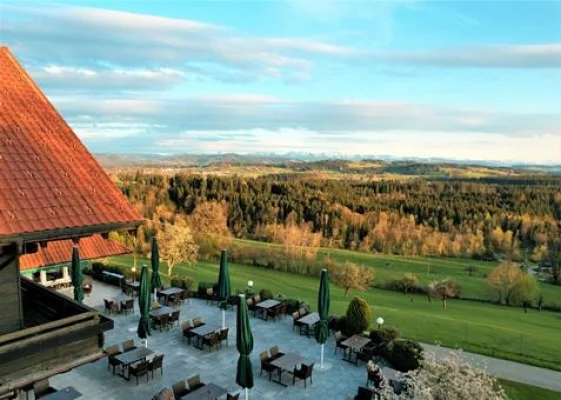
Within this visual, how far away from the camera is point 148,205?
7275cm

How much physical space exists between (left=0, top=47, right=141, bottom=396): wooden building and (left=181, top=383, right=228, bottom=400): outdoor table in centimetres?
626

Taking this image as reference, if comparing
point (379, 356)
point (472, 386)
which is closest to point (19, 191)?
point (472, 386)

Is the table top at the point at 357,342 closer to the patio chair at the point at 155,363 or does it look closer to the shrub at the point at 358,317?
the shrub at the point at 358,317

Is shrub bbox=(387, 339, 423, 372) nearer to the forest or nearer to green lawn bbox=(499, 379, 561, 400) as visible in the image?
green lawn bbox=(499, 379, 561, 400)

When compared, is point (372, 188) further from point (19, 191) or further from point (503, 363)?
point (19, 191)

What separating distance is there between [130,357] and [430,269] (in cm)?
4870

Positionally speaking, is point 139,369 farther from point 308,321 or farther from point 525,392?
point 525,392

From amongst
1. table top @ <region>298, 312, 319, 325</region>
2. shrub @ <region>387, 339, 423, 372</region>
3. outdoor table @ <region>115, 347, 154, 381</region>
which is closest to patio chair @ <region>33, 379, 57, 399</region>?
outdoor table @ <region>115, 347, 154, 381</region>

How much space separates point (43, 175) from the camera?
663 centimetres

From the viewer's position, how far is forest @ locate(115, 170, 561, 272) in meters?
71.8

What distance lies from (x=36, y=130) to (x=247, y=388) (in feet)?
31.1

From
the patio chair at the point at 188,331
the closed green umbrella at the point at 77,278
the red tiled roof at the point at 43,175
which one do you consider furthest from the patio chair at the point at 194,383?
the red tiled roof at the point at 43,175

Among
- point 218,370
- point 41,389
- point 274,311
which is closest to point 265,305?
point 274,311

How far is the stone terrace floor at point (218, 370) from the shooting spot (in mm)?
14703
